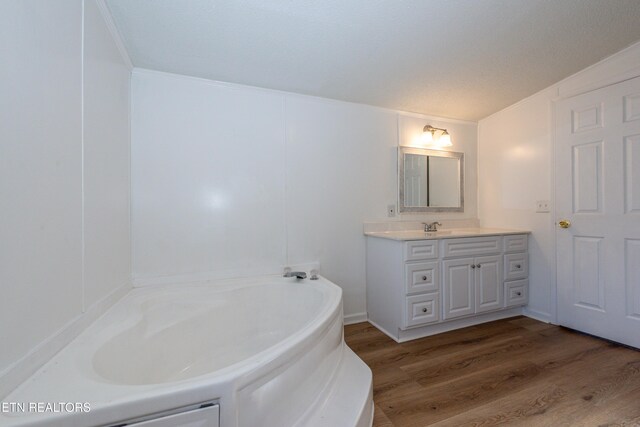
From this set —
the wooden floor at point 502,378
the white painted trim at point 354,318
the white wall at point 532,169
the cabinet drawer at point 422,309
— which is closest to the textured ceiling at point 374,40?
the white wall at point 532,169

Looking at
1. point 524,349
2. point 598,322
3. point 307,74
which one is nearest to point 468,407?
point 524,349

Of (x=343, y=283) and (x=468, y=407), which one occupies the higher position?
(x=343, y=283)

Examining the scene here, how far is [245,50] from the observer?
166 cm

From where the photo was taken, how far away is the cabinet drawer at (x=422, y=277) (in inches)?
78.4

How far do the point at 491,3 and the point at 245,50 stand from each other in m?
1.48

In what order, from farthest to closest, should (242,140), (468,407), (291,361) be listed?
(242,140) → (468,407) → (291,361)

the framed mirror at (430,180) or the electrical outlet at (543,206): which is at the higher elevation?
the framed mirror at (430,180)

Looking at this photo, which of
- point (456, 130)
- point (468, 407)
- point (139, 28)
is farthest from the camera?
point (456, 130)

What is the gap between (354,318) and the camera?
2357 mm

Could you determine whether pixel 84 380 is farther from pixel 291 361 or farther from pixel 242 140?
pixel 242 140

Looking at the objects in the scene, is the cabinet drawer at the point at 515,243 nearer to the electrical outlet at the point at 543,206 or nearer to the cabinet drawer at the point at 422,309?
the electrical outlet at the point at 543,206

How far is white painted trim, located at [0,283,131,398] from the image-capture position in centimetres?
67

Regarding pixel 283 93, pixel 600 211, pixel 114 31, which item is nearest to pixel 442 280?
pixel 600 211

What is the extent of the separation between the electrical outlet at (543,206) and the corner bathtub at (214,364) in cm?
217
